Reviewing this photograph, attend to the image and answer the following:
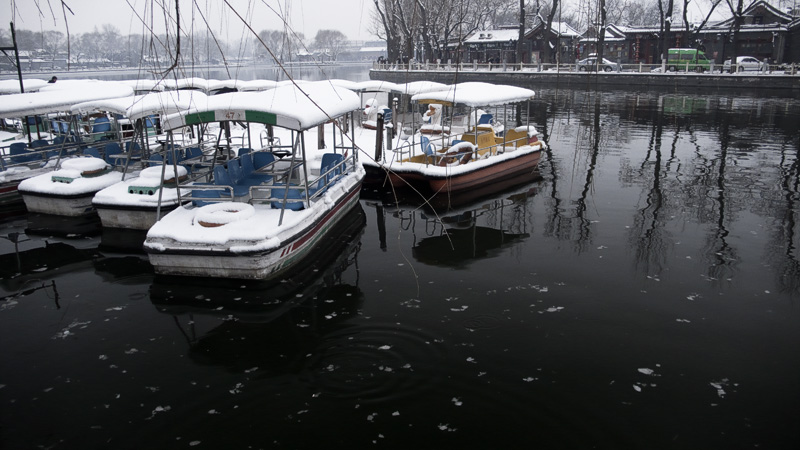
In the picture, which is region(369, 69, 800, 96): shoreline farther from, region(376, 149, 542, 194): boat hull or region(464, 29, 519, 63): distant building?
region(376, 149, 542, 194): boat hull

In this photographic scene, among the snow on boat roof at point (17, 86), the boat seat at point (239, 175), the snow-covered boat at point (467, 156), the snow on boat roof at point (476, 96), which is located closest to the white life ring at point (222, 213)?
the boat seat at point (239, 175)

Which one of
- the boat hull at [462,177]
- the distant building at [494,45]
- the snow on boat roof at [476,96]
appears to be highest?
the distant building at [494,45]

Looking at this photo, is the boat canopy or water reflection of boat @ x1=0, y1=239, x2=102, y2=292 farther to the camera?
the boat canopy

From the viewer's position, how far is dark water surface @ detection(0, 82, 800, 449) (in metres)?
5.99

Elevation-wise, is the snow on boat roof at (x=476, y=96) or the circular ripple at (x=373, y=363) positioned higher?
the snow on boat roof at (x=476, y=96)

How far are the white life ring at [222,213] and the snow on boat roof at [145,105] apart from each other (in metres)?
2.89

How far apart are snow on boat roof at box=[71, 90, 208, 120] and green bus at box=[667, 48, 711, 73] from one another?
4622 centimetres

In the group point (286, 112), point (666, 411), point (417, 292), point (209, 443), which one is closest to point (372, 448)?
point (209, 443)

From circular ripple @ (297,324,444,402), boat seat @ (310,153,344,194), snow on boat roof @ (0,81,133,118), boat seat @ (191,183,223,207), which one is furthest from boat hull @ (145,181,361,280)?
snow on boat roof @ (0,81,133,118)

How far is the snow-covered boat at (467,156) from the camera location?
49.5 ft

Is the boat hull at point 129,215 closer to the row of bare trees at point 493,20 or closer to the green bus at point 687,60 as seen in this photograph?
the row of bare trees at point 493,20

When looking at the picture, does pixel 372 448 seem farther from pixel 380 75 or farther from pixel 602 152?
pixel 380 75

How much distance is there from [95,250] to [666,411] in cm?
1068

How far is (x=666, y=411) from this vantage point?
617 cm
